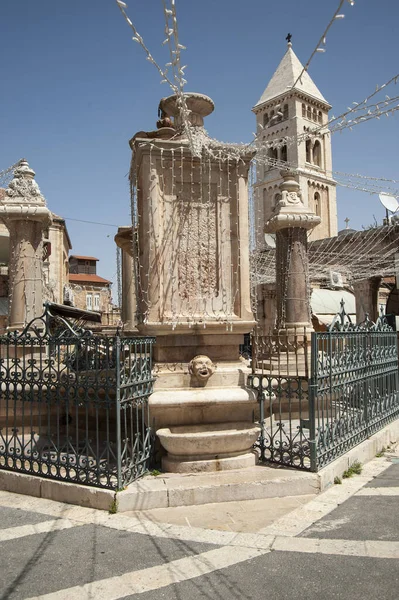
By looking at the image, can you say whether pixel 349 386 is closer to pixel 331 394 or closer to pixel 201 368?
pixel 331 394

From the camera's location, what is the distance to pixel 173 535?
3850mm

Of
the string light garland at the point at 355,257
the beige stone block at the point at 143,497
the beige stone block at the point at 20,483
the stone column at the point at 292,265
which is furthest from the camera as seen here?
the string light garland at the point at 355,257

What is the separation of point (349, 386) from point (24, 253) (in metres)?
6.63

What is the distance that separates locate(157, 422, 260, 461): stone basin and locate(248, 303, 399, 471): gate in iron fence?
0.39 metres

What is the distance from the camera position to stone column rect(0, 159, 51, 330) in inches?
373

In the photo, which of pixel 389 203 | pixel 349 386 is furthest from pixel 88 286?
pixel 349 386

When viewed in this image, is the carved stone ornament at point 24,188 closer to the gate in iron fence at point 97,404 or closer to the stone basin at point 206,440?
the gate in iron fence at point 97,404

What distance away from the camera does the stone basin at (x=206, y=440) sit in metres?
4.86

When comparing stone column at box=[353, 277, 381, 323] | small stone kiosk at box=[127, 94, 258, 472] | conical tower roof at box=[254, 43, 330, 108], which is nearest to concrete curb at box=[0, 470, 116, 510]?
small stone kiosk at box=[127, 94, 258, 472]

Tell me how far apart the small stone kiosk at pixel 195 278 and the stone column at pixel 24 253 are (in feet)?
14.4

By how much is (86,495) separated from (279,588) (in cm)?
209

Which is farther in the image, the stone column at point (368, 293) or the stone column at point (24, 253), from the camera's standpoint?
the stone column at point (368, 293)

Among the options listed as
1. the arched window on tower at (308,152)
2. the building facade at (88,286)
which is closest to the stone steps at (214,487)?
the building facade at (88,286)

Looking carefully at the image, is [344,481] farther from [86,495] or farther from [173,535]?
[86,495]
